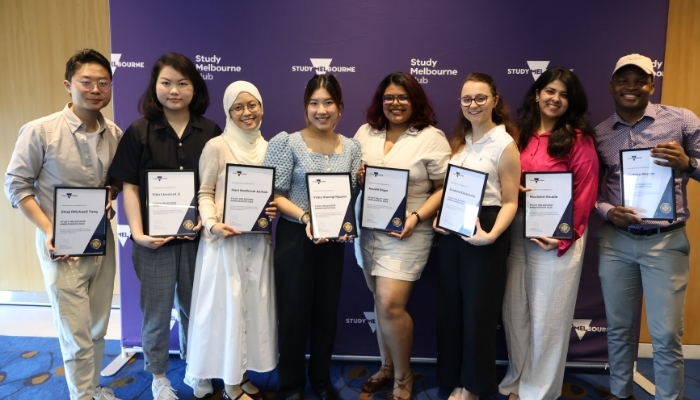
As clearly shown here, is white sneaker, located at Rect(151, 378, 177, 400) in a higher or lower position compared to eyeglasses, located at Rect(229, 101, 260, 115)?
lower

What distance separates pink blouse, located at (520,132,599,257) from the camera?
214 cm

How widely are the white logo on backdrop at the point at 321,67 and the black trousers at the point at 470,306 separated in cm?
122

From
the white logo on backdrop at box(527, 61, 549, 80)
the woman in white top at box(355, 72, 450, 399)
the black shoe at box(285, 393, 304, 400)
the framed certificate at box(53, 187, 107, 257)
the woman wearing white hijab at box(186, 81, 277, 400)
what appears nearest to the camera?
the framed certificate at box(53, 187, 107, 257)

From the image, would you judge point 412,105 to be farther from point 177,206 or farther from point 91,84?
point 91,84

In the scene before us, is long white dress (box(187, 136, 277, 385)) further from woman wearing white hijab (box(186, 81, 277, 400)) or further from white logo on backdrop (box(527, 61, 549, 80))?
white logo on backdrop (box(527, 61, 549, 80))

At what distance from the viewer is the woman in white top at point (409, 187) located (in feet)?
7.41

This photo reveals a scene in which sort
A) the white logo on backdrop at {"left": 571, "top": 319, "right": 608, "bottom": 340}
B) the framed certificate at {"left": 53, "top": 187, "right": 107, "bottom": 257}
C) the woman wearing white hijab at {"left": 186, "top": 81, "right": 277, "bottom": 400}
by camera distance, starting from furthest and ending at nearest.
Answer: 1. the white logo on backdrop at {"left": 571, "top": 319, "right": 608, "bottom": 340}
2. the woman wearing white hijab at {"left": 186, "top": 81, "right": 277, "bottom": 400}
3. the framed certificate at {"left": 53, "top": 187, "right": 107, "bottom": 257}

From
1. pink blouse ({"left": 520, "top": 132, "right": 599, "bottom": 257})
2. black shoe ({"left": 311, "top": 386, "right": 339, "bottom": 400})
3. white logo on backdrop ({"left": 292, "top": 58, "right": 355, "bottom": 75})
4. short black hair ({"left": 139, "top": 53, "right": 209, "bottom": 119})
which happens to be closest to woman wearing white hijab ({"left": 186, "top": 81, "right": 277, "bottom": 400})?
short black hair ({"left": 139, "top": 53, "right": 209, "bottom": 119})

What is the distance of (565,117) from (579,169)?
0.27 meters

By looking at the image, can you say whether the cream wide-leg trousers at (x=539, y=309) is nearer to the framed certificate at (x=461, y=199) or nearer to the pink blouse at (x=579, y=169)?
the pink blouse at (x=579, y=169)

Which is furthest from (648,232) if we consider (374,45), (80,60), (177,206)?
(80,60)

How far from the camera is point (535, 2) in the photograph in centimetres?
265

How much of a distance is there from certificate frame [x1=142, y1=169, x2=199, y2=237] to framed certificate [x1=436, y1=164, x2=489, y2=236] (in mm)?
1204

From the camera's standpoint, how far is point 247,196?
2088 millimetres
